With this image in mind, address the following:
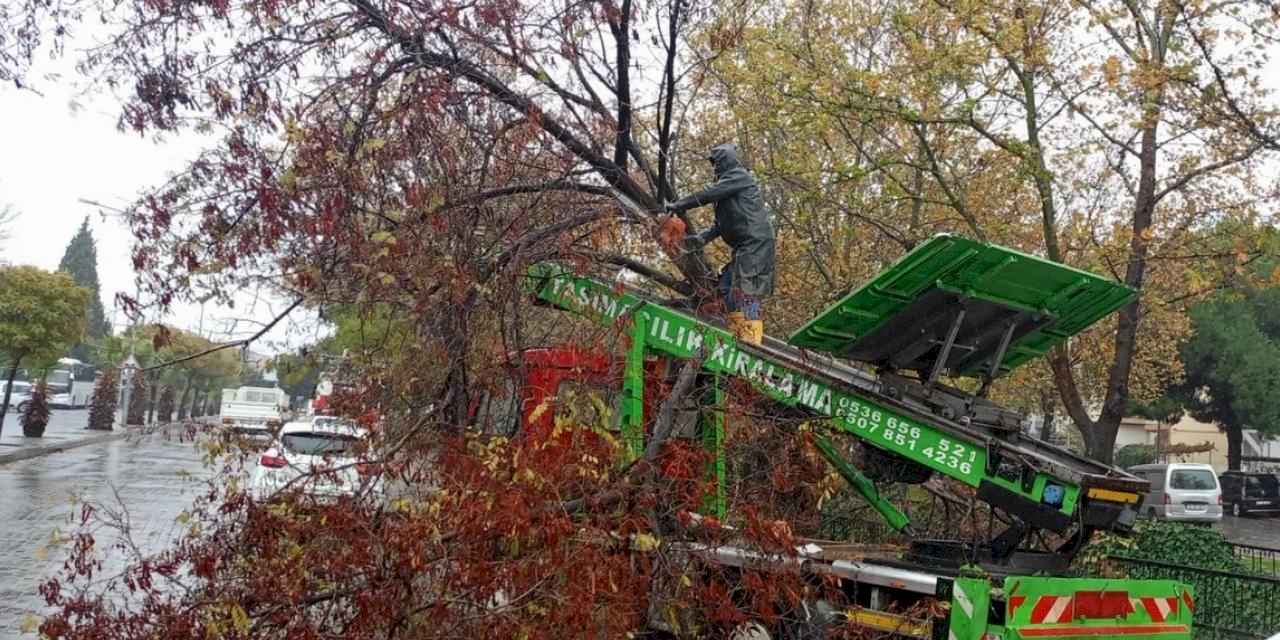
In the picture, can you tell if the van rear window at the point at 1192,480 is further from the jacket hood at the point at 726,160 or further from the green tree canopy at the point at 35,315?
the green tree canopy at the point at 35,315

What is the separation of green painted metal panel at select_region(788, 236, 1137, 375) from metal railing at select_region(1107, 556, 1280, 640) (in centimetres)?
305

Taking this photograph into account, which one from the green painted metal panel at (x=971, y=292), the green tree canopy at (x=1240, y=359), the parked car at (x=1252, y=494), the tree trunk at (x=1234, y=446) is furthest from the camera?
the tree trunk at (x=1234, y=446)

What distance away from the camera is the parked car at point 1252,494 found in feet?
121

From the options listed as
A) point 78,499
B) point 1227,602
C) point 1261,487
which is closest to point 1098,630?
point 1227,602

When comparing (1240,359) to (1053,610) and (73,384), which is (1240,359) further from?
(73,384)

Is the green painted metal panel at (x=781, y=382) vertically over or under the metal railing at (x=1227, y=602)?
over

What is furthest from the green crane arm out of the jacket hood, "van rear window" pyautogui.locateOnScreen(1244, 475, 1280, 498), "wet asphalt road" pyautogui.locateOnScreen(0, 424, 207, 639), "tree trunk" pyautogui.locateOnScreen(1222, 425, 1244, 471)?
"tree trunk" pyautogui.locateOnScreen(1222, 425, 1244, 471)

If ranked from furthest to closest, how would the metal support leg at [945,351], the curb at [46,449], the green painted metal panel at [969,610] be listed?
the curb at [46,449] → the metal support leg at [945,351] → the green painted metal panel at [969,610]

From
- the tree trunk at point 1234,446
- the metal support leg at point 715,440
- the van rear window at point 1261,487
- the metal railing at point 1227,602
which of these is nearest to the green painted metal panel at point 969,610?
the metal support leg at point 715,440

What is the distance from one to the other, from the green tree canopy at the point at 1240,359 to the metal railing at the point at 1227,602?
33.5 m

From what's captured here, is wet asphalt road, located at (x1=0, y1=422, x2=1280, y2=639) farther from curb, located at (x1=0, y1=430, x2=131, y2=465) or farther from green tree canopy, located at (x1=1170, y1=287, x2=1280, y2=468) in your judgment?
green tree canopy, located at (x1=1170, y1=287, x2=1280, y2=468)

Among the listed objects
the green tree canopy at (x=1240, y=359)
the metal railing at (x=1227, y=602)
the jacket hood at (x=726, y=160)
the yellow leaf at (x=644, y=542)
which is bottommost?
the metal railing at (x=1227, y=602)

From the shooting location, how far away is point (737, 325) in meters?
6.91

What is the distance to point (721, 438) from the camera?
6660mm
